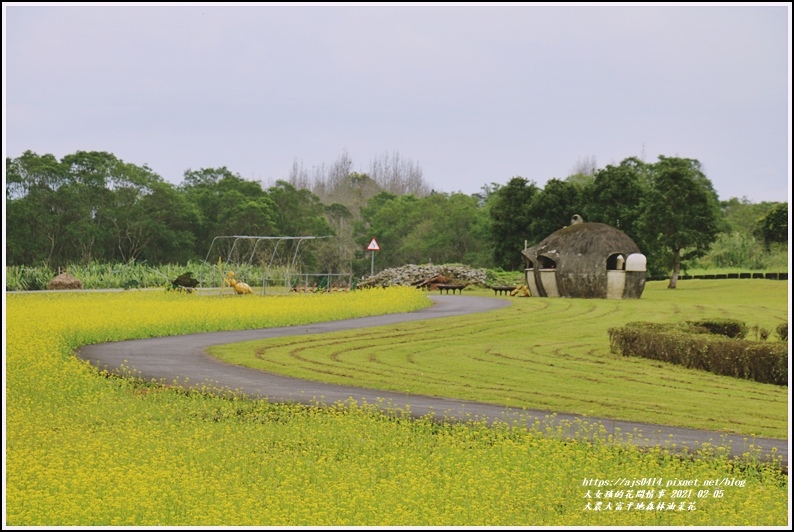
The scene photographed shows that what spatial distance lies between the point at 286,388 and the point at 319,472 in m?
5.63

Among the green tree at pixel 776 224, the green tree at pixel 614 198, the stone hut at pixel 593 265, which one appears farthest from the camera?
→ the green tree at pixel 614 198

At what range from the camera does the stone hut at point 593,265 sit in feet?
135

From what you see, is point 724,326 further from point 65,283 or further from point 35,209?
point 35,209

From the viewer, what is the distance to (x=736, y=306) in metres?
36.4

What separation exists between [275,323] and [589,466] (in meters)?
18.7

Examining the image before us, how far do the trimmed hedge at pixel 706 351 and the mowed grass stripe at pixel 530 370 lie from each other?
0.31 m

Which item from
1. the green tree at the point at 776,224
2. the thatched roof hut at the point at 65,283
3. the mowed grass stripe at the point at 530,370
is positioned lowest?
the mowed grass stripe at the point at 530,370

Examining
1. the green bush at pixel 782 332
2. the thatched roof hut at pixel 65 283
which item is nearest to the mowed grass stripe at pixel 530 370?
the green bush at pixel 782 332

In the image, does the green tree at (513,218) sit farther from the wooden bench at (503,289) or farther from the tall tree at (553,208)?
the wooden bench at (503,289)

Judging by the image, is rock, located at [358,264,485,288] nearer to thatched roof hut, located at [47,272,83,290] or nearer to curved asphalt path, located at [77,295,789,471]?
Answer: thatched roof hut, located at [47,272,83,290]

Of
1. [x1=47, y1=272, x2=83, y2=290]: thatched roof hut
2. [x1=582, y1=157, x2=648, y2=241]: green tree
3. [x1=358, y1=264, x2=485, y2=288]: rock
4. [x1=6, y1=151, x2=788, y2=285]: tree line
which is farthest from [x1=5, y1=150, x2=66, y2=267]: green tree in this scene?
[x1=582, y1=157, x2=648, y2=241]: green tree

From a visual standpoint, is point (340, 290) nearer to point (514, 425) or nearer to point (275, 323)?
point (275, 323)

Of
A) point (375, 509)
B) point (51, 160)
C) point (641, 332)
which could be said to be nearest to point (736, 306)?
point (641, 332)

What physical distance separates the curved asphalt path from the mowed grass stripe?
Result: 0.61 meters
